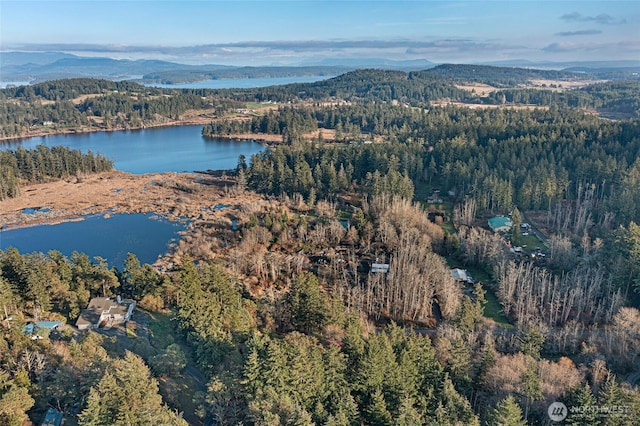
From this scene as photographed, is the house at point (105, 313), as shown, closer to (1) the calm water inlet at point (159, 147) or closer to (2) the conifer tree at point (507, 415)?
(2) the conifer tree at point (507, 415)

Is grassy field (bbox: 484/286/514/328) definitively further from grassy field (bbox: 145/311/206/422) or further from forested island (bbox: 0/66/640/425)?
grassy field (bbox: 145/311/206/422)

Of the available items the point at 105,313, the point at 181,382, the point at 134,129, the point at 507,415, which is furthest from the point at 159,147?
the point at 507,415

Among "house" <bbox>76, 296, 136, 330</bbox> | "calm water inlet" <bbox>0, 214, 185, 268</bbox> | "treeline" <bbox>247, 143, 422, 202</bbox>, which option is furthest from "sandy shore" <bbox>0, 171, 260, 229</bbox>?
"house" <bbox>76, 296, 136, 330</bbox>

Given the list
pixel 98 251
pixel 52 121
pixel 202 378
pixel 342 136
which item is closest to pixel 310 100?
pixel 342 136

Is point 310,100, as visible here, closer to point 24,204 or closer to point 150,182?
point 150,182

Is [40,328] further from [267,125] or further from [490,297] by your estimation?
[267,125]
